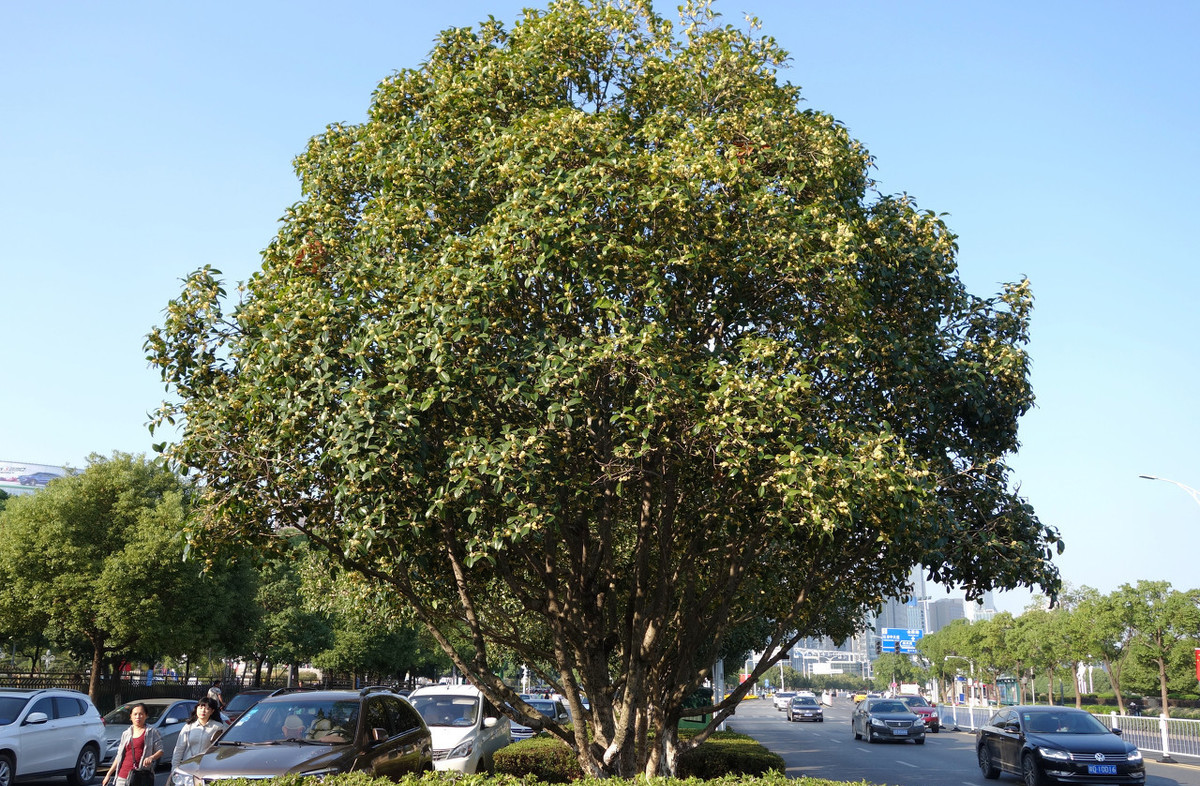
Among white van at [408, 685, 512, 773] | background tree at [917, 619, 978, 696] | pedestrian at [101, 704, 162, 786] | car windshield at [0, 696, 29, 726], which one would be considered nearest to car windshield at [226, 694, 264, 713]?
white van at [408, 685, 512, 773]

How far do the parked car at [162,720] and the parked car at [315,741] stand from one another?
32.2ft

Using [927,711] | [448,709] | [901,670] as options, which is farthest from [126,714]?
[901,670]

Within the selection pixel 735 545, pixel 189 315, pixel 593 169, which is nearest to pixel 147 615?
pixel 189 315

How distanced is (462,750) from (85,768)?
7055 millimetres

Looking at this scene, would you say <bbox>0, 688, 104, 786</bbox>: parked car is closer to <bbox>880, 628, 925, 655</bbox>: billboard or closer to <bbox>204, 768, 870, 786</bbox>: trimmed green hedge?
<bbox>204, 768, 870, 786</bbox>: trimmed green hedge

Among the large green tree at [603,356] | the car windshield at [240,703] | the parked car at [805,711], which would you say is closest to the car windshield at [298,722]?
the large green tree at [603,356]

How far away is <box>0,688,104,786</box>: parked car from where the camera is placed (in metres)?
15.5

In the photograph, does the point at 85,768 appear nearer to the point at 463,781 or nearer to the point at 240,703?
the point at 240,703

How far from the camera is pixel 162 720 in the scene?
69.9 ft

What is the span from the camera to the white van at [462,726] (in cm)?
1717

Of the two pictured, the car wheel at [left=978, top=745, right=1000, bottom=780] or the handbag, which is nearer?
the handbag

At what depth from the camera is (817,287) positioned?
10078 millimetres

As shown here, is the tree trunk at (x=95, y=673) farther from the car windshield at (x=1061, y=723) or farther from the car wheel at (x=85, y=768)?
the car windshield at (x=1061, y=723)

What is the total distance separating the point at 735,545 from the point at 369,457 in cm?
504
